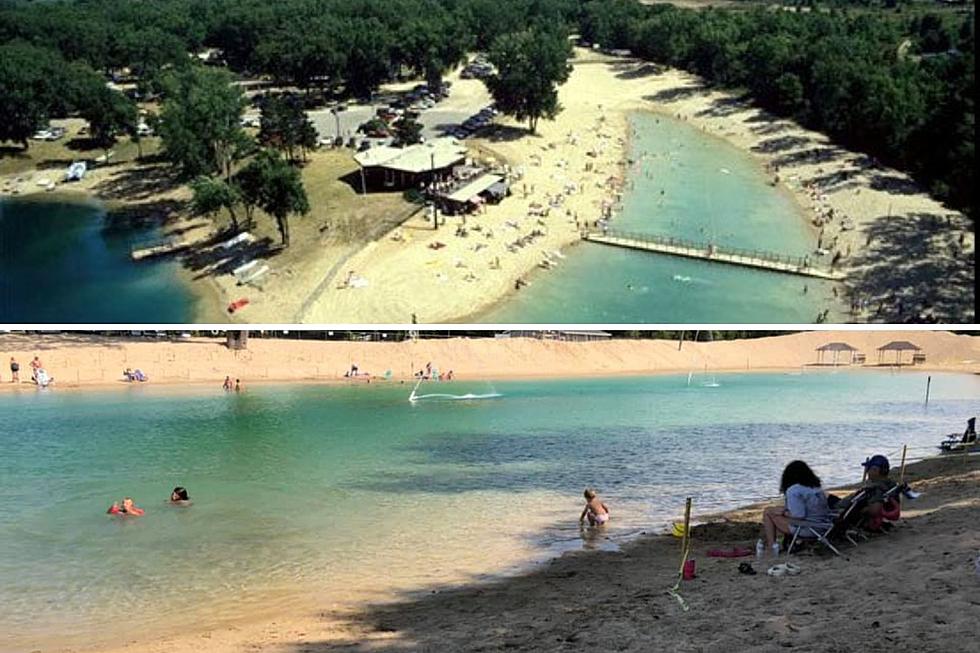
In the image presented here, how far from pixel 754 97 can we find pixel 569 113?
15.3 ft

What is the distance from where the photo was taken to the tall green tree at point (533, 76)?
1591 cm

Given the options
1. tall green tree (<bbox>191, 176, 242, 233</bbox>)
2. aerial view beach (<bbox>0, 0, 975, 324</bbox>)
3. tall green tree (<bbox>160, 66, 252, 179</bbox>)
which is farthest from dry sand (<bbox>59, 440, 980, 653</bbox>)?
tall green tree (<bbox>160, 66, 252, 179</bbox>)

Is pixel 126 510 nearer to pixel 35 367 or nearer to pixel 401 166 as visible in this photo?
pixel 401 166

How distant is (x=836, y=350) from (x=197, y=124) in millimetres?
11386

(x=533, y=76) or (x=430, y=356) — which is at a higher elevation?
(x=533, y=76)

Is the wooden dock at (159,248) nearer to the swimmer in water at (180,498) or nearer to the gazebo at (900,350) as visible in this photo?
the swimmer in water at (180,498)

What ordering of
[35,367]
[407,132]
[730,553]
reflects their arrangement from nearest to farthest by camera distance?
[730,553]
[35,367]
[407,132]

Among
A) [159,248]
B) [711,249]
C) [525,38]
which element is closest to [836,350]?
[525,38]

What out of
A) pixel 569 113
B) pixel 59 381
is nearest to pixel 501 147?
pixel 569 113

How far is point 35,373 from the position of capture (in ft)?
39.3

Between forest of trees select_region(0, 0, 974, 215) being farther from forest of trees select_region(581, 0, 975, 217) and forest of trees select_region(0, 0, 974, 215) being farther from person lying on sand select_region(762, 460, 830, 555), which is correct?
person lying on sand select_region(762, 460, 830, 555)

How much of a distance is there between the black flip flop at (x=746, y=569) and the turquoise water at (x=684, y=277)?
162 inches

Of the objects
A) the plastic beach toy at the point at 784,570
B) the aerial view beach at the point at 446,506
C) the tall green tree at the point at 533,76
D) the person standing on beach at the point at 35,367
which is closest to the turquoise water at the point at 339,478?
the aerial view beach at the point at 446,506

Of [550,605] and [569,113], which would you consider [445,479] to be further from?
[569,113]
